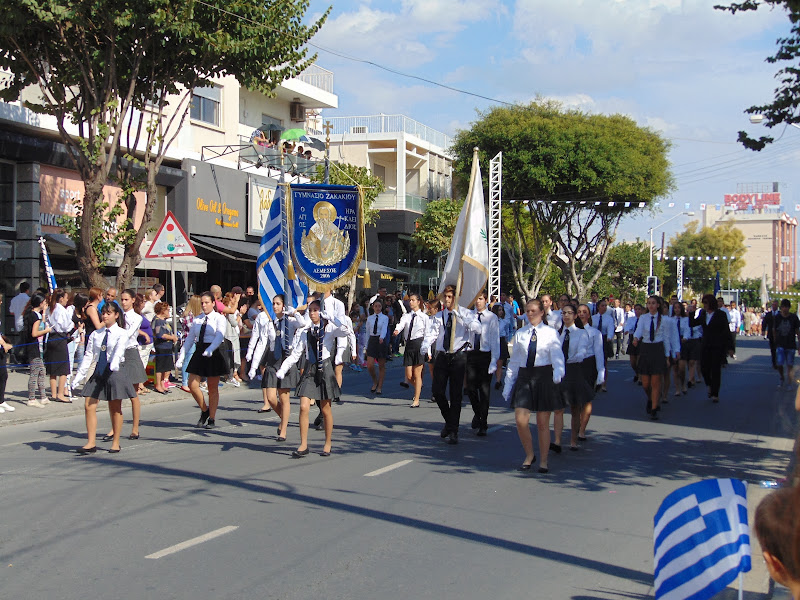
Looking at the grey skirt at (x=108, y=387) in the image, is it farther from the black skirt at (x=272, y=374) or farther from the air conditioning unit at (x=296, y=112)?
the air conditioning unit at (x=296, y=112)

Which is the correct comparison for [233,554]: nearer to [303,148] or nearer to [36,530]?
[36,530]

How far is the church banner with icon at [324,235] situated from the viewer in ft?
40.7

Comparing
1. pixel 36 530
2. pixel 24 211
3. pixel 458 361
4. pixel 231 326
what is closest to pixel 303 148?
pixel 24 211

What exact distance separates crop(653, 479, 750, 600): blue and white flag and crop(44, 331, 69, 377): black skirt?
1204cm

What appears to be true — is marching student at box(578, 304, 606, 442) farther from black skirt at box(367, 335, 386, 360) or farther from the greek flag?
black skirt at box(367, 335, 386, 360)

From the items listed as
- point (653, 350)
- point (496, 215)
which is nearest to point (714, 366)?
point (653, 350)

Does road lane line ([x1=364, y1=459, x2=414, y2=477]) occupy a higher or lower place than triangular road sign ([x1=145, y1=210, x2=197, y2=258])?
lower

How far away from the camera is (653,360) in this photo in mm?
13453

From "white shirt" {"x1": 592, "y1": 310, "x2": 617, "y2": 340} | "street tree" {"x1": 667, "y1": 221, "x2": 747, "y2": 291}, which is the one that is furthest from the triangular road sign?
"street tree" {"x1": 667, "y1": 221, "x2": 747, "y2": 291}

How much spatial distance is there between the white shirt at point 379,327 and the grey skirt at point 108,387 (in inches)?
295

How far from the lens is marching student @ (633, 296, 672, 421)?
13.5 m

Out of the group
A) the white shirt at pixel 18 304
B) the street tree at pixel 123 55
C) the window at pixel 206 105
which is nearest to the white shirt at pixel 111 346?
the street tree at pixel 123 55

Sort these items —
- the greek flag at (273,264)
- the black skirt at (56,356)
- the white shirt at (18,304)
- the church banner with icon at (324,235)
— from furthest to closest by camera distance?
the white shirt at (18,304)
the black skirt at (56,356)
the greek flag at (273,264)
the church banner with icon at (324,235)

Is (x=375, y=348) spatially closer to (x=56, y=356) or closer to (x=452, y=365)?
(x=56, y=356)
